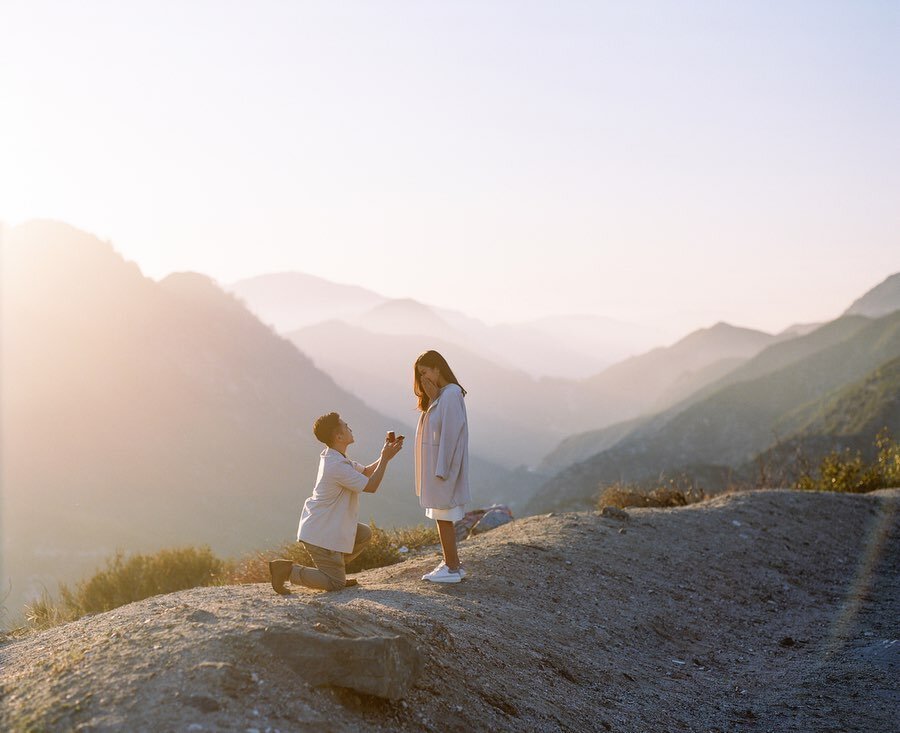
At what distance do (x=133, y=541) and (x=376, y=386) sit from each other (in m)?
116

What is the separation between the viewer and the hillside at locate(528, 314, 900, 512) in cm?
5931

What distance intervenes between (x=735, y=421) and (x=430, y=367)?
63.6m

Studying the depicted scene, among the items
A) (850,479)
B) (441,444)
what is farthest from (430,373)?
(850,479)

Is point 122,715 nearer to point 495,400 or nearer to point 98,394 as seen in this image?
point 98,394

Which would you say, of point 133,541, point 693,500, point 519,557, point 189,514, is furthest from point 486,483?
point 519,557

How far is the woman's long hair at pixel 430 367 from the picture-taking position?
7.00m

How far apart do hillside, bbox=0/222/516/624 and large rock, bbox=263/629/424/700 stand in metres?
39.6

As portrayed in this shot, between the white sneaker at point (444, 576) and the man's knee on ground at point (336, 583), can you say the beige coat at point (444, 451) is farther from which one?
the man's knee on ground at point (336, 583)

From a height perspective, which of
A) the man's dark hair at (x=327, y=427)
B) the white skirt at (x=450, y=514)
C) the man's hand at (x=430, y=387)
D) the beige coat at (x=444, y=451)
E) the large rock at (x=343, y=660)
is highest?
the man's hand at (x=430, y=387)

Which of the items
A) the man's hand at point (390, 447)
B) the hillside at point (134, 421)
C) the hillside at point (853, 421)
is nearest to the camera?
the man's hand at point (390, 447)

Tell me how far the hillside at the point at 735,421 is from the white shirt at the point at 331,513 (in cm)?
4487

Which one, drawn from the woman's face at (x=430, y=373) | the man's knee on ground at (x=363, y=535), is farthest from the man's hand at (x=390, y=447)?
the man's knee on ground at (x=363, y=535)

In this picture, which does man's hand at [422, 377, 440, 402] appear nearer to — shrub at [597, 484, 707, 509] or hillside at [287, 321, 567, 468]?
shrub at [597, 484, 707, 509]

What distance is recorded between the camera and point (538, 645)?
20.0ft
